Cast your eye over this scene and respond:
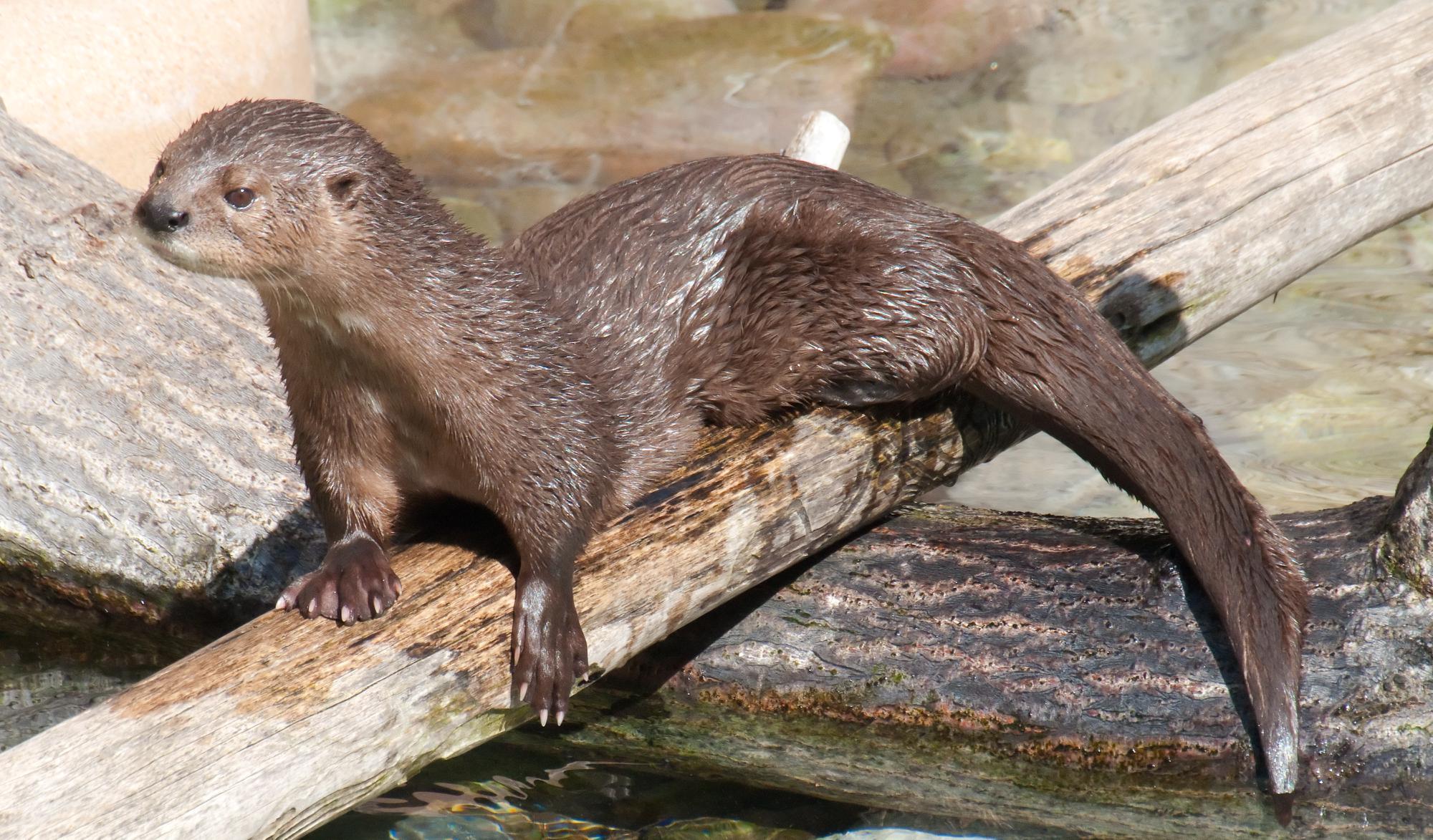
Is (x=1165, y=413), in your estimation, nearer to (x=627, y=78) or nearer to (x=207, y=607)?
(x=207, y=607)

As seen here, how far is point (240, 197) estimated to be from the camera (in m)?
1.89

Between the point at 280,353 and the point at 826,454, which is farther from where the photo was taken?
the point at 826,454

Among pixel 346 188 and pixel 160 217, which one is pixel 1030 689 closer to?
pixel 346 188

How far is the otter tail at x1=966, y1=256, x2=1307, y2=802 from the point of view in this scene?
2205 millimetres

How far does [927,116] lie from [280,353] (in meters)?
4.70

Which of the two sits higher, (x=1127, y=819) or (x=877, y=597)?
(x=877, y=597)

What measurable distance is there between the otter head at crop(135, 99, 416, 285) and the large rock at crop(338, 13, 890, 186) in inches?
154

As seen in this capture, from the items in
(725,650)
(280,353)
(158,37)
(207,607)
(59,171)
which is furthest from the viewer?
(158,37)

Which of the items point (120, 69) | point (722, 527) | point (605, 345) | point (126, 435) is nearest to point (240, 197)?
point (605, 345)

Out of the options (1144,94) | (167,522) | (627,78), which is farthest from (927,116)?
(167,522)

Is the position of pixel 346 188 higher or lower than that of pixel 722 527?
higher

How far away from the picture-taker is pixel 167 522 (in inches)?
112

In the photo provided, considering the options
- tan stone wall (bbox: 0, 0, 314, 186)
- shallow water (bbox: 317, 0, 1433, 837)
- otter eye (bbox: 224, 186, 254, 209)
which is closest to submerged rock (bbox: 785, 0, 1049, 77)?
shallow water (bbox: 317, 0, 1433, 837)

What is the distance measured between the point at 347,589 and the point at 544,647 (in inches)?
12.3
